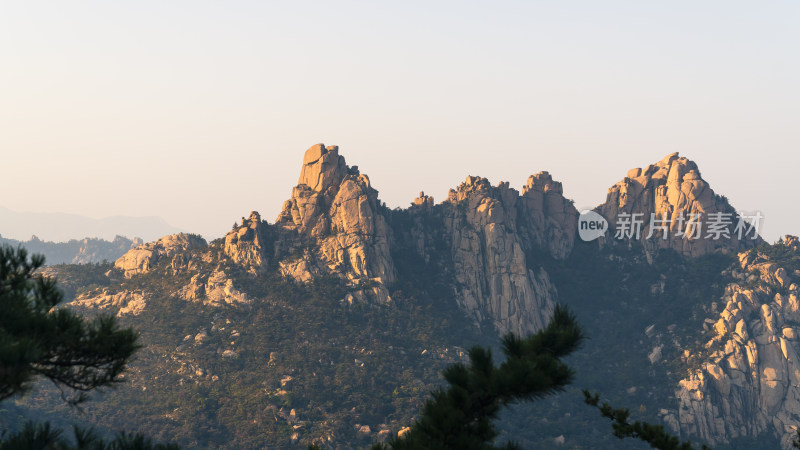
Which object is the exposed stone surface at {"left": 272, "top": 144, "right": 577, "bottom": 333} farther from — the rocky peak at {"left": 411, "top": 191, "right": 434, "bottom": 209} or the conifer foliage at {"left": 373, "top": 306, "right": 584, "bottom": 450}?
the conifer foliage at {"left": 373, "top": 306, "right": 584, "bottom": 450}

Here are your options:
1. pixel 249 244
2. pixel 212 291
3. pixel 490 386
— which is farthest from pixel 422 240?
pixel 490 386

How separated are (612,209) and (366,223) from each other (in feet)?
214

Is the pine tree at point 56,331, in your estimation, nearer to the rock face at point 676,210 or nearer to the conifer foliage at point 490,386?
the conifer foliage at point 490,386

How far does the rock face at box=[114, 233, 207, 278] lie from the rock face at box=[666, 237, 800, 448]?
9489 cm

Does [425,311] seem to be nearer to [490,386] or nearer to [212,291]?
[212,291]

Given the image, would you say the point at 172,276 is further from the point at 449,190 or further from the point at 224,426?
the point at 449,190

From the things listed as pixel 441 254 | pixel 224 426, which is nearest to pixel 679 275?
pixel 441 254

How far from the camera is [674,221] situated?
163500mm

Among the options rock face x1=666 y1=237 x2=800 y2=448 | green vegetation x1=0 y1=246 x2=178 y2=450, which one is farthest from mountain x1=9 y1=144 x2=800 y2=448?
green vegetation x1=0 y1=246 x2=178 y2=450

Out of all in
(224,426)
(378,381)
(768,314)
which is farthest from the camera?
(768,314)

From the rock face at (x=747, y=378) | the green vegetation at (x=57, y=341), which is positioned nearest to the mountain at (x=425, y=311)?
the rock face at (x=747, y=378)

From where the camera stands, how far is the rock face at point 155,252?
145500mm

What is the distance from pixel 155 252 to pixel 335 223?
37.5 m

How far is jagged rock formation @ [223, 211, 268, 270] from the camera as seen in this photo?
447 ft
